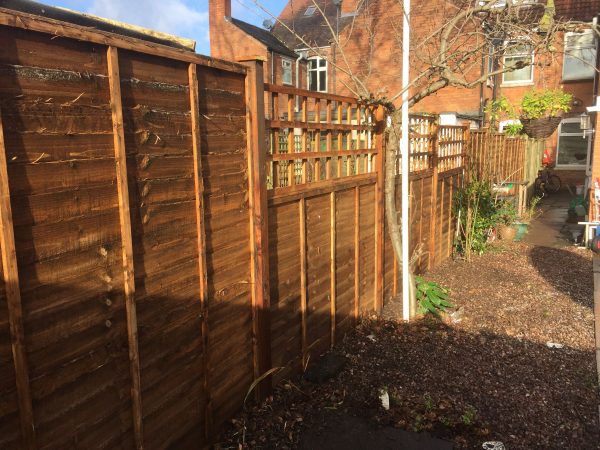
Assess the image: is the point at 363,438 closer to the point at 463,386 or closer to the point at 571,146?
the point at 463,386

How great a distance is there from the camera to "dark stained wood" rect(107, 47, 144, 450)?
7.14ft

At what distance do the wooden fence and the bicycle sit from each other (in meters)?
15.7

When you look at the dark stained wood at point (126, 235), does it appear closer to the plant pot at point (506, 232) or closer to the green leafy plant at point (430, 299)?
the green leafy plant at point (430, 299)

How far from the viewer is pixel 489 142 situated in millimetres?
9898

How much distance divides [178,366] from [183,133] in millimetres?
1258

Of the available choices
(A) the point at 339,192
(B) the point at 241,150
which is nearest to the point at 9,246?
(B) the point at 241,150

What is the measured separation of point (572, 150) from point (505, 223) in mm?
12133

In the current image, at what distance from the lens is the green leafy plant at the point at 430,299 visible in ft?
18.2

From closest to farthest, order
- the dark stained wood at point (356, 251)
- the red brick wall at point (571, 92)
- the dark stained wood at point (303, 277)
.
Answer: the dark stained wood at point (303, 277), the dark stained wood at point (356, 251), the red brick wall at point (571, 92)

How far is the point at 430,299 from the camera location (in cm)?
568

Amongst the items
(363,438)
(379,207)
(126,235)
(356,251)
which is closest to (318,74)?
(379,207)

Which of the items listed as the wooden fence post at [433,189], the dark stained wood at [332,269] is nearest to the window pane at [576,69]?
the wooden fence post at [433,189]

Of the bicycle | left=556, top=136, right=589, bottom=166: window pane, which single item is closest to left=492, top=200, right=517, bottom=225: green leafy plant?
the bicycle

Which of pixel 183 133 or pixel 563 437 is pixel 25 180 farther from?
pixel 563 437
